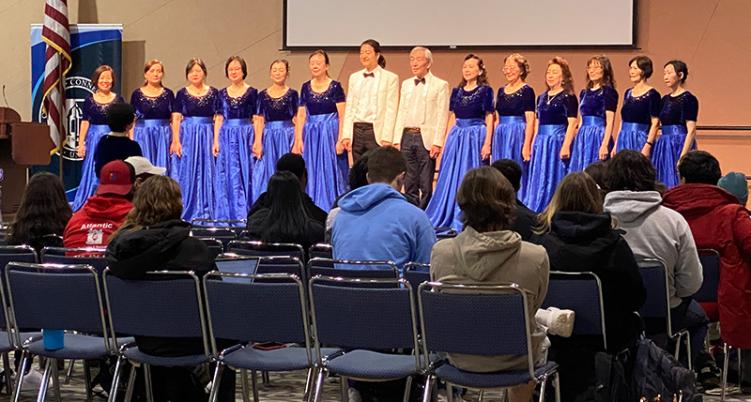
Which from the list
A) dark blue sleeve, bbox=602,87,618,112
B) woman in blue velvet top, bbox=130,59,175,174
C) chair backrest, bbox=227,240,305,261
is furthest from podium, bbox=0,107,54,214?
chair backrest, bbox=227,240,305,261

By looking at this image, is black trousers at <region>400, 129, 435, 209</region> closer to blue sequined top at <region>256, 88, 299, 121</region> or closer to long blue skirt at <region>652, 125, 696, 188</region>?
blue sequined top at <region>256, 88, 299, 121</region>

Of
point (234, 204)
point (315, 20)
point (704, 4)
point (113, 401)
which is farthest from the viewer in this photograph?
point (315, 20)

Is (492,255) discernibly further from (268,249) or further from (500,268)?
(268,249)

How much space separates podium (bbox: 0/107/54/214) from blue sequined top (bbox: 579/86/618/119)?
516cm

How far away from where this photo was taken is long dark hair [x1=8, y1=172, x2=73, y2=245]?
16.6 feet

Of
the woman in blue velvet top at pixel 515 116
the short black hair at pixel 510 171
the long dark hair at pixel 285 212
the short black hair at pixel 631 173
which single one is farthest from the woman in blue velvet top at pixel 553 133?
the short black hair at pixel 631 173

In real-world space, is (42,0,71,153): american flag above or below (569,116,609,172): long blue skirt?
above

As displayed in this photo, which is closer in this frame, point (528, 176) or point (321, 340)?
point (321, 340)

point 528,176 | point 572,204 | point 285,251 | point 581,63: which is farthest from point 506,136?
point 572,204

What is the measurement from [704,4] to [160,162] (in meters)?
5.60

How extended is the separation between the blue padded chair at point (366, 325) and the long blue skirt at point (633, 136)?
5638 millimetres

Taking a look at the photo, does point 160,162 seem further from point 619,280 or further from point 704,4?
point 619,280

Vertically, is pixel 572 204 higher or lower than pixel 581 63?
lower

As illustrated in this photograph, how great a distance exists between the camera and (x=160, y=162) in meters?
10.4
